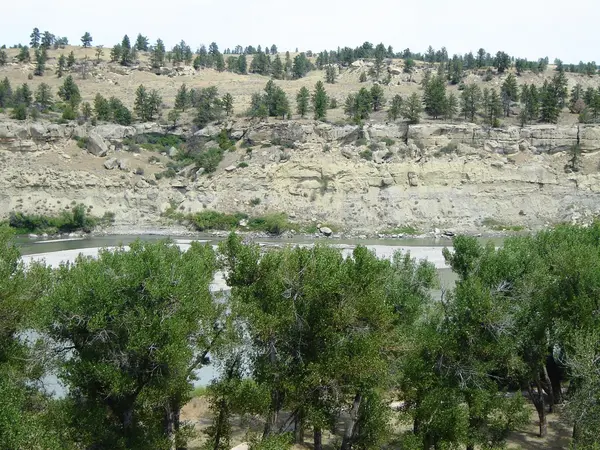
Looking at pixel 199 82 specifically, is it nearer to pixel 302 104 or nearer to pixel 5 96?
pixel 302 104

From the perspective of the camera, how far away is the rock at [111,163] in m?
70.5

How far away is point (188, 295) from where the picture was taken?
565 inches

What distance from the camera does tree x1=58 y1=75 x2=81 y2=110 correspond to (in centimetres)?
8121

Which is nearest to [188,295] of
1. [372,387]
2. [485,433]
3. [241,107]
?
[372,387]

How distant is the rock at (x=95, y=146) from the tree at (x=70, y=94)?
10.2 meters

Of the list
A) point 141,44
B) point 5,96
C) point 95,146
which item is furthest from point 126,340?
point 141,44

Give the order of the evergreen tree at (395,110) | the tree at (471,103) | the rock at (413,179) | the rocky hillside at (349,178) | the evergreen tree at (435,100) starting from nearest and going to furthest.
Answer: the rocky hillside at (349,178) → the rock at (413,179) → the evergreen tree at (395,110) → the evergreen tree at (435,100) → the tree at (471,103)

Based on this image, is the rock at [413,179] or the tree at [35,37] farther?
the tree at [35,37]

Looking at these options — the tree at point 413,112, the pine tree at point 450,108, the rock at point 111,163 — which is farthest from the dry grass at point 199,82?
the rock at point 111,163

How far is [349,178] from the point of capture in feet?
229

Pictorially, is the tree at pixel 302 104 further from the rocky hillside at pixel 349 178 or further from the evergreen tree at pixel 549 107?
the evergreen tree at pixel 549 107

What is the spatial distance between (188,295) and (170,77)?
103 m

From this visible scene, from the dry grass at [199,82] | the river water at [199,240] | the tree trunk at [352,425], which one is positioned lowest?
the river water at [199,240]

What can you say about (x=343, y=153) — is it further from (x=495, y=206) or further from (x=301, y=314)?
(x=301, y=314)
